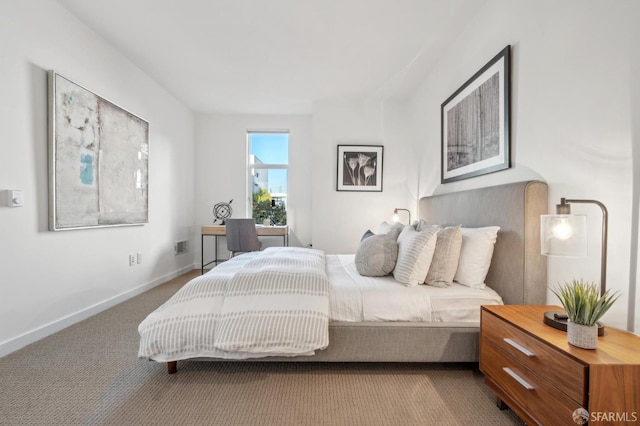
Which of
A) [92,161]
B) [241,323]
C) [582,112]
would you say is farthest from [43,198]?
[582,112]

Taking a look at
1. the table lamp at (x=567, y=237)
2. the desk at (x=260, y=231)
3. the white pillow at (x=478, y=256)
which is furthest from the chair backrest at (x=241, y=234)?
the table lamp at (x=567, y=237)

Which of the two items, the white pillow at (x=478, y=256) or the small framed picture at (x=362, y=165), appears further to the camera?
the small framed picture at (x=362, y=165)

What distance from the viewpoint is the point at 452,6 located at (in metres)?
2.21

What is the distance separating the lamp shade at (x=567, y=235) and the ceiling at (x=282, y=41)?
74.1 inches

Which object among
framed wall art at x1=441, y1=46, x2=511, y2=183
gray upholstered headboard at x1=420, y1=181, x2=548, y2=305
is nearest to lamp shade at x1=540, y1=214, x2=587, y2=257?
gray upholstered headboard at x1=420, y1=181, x2=548, y2=305

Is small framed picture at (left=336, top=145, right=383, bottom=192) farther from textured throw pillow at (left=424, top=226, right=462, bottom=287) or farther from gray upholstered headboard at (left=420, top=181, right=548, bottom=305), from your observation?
textured throw pillow at (left=424, top=226, right=462, bottom=287)

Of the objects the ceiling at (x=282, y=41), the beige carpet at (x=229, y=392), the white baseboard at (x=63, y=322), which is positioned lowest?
the beige carpet at (x=229, y=392)

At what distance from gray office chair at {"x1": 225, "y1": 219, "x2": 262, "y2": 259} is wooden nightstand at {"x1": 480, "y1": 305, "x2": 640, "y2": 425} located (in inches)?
120

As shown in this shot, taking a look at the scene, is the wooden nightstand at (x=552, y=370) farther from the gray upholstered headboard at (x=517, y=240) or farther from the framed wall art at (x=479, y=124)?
the framed wall art at (x=479, y=124)

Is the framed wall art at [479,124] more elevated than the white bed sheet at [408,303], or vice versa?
the framed wall art at [479,124]

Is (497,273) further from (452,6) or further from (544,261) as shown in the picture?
(452,6)

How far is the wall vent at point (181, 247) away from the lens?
4195 mm

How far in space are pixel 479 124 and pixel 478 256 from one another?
110cm

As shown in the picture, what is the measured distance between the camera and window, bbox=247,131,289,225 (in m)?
4.90
